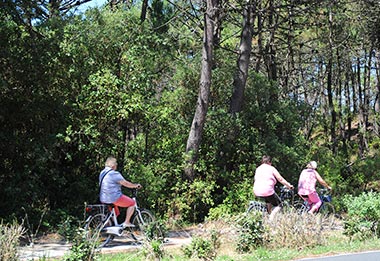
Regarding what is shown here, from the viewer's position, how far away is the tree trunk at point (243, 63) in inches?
605

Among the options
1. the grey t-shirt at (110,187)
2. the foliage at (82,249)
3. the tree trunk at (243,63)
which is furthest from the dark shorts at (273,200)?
the tree trunk at (243,63)

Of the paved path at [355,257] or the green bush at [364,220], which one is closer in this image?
the paved path at [355,257]

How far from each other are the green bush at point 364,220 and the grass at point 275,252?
0.25 metres

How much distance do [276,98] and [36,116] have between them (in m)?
8.21

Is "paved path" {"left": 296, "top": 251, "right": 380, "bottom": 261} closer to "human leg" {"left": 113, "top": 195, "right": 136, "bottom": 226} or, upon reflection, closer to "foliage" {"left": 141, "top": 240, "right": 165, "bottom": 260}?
"foliage" {"left": 141, "top": 240, "right": 165, "bottom": 260}

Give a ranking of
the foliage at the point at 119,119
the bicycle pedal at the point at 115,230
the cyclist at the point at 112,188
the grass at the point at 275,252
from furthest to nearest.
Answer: the foliage at the point at 119,119
the cyclist at the point at 112,188
the bicycle pedal at the point at 115,230
the grass at the point at 275,252

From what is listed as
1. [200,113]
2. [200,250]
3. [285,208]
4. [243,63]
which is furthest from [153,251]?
[243,63]

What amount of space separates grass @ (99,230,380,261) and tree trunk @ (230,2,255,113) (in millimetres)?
6568

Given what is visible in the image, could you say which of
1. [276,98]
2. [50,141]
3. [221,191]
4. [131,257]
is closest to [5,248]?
[131,257]

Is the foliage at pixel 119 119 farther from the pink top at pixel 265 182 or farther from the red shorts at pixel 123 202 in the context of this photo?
the pink top at pixel 265 182

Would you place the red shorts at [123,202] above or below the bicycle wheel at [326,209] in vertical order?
above

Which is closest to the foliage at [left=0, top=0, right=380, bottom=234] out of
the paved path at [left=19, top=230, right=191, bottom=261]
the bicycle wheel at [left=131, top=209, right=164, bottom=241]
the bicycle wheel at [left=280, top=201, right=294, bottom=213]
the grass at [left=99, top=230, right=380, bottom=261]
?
the paved path at [left=19, top=230, right=191, bottom=261]

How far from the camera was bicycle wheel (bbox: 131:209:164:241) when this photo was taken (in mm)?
8703

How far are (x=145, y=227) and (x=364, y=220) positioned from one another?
4.60m
